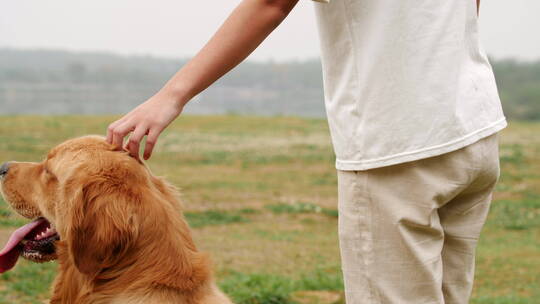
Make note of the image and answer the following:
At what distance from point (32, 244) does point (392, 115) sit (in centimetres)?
187

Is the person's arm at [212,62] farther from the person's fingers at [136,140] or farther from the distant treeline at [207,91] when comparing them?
the distant treeline at [207,91]

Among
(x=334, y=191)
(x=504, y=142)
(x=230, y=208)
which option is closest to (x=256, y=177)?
(x=334, y=191)

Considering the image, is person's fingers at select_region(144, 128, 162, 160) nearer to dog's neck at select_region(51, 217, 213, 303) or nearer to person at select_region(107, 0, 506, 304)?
person at select_region(107, 0, 506, 304)

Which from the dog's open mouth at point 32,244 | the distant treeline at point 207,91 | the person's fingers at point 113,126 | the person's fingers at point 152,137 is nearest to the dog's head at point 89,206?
the dog's open mouth at point 32,244

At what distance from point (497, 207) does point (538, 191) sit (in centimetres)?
277

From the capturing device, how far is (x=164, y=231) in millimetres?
3049

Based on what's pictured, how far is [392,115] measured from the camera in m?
2.50

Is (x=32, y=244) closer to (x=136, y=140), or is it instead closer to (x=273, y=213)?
(x=136, y=140)

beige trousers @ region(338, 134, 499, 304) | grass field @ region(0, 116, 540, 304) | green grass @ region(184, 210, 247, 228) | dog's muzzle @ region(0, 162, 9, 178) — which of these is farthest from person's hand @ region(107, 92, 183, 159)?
green grass @ region(184, 210, 247, 228)

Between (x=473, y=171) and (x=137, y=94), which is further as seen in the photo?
(x=137, y=94)

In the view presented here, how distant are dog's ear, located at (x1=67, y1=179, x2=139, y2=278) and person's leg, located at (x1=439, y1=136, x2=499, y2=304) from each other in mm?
1264

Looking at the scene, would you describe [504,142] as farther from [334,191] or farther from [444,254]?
[444,254]

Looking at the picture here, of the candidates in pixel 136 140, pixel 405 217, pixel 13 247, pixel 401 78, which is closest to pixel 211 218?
pixel 13 247

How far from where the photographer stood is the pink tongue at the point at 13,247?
3424 millimetres
